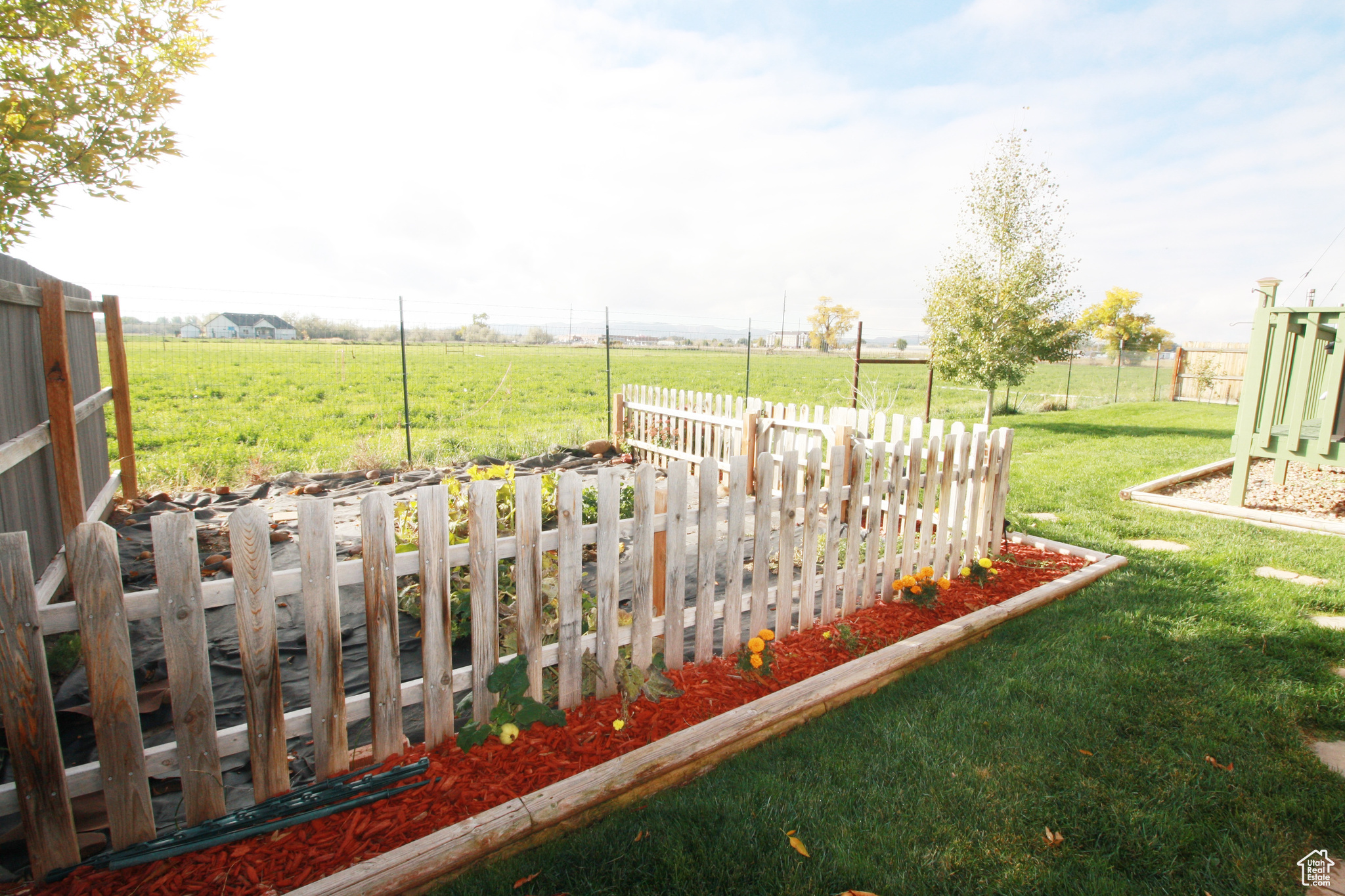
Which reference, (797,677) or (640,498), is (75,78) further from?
(797,677)

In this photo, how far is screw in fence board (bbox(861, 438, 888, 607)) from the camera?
3600 mm

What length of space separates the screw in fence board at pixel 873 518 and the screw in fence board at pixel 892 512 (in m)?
0.05

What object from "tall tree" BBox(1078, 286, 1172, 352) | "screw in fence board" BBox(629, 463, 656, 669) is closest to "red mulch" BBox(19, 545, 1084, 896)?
"screw in fence board" BBox(629, 463, 656, 669)

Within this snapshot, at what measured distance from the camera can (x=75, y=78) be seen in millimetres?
3992

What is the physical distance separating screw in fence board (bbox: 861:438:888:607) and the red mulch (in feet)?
0.96

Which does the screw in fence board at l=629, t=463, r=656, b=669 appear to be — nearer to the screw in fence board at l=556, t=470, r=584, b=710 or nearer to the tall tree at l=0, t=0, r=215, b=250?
the screw in fence board at l=556, t=470, r=584, b=710

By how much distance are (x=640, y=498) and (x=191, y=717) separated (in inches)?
64.4

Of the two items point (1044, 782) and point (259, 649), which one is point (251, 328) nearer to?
point (259, 649)

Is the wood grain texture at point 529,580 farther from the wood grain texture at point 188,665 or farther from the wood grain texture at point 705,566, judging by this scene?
the wood grain texture at point 705,566

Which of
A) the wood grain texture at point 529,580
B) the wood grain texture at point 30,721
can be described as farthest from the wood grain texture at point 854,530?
the wood grain texture at point 30,721

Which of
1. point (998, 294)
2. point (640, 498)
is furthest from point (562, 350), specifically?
point (640, 498)

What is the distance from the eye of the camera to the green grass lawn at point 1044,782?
188 centimetres

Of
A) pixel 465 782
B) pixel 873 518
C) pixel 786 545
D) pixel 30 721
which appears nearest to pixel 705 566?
pixel 786 545

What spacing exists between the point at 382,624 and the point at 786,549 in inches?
76.0
